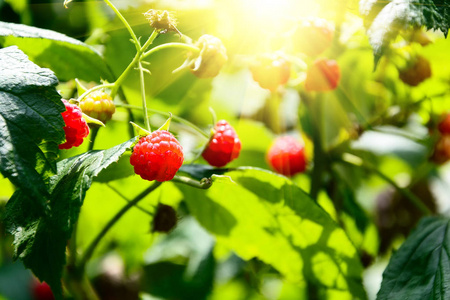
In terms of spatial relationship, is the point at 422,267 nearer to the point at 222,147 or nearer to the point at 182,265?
the point at 222,147

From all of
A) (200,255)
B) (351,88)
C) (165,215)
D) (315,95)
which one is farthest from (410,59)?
(200,255)

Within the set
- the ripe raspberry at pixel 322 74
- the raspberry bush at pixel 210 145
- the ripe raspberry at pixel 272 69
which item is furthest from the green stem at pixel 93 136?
the ripe raspberry at pixel 322 74

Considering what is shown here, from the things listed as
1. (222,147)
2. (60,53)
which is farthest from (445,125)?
(60,53)

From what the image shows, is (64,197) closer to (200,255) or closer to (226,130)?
(226,130)

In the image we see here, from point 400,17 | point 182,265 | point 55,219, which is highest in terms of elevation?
point 400,17

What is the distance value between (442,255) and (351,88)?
2.23ft

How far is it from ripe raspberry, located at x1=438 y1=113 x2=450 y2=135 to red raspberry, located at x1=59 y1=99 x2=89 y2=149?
860 millimetres

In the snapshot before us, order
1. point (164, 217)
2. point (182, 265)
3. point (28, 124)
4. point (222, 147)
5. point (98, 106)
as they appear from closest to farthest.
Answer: point (28, 124)
point (98, 106)
point (222, 147)
point (164, 217)
point (182, 265)

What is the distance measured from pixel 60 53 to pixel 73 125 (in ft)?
0.83

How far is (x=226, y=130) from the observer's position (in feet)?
2.72

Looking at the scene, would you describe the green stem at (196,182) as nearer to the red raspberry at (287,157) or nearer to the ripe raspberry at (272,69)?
the ripe raspberry at (272,69)

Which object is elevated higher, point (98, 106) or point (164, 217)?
point (98, 106)

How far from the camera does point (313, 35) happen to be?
91 cm

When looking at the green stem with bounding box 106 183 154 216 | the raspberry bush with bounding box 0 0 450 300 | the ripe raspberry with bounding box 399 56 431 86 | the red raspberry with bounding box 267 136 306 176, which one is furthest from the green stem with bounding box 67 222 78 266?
the ripe raspberry with bounding box 399 56 431 86
